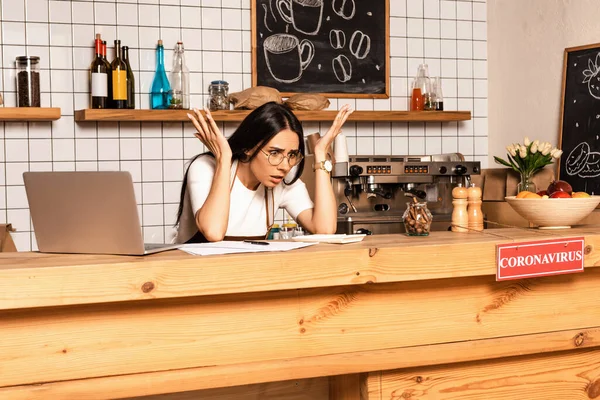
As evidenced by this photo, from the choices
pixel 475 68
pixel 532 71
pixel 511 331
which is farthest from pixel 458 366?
pixel 475 68

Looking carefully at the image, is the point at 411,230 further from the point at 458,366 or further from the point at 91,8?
the point at 91,8

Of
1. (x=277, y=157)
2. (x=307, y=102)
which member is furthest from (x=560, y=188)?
(x=307, y=102)

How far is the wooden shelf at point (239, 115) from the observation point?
3.38 m

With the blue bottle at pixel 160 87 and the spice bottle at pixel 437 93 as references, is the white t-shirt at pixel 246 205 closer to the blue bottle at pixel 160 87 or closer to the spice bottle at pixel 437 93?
the blue bottle at pixel 160 87

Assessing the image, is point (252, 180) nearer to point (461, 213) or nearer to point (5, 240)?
point (461, 213)

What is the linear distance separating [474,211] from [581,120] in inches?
59.3

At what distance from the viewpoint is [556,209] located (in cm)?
214

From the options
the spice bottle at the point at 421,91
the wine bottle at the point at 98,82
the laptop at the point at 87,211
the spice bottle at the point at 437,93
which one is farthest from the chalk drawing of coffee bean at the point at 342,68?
the laptop at the point at 87,211

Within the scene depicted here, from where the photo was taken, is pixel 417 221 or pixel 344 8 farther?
pixel 344 8

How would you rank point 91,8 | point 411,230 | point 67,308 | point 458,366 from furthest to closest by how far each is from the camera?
1. point 91,8
2. point 411,230
3. point 458,366
4. point 67,308

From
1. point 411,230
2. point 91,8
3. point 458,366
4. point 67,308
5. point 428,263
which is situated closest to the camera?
point 67,308

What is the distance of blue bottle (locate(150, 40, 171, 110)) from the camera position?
3.57m

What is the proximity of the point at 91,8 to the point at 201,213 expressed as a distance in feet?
5.85

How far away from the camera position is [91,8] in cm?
352
